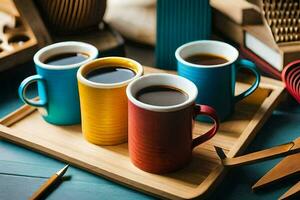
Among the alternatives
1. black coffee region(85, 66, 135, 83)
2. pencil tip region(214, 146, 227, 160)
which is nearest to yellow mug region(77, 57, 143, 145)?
black coffee region(85, 66, 135, 83)

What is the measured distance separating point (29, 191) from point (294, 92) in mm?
338

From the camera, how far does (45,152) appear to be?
26.3 inches

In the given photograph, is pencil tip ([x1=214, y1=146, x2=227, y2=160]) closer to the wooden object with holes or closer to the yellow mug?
the yellow mug

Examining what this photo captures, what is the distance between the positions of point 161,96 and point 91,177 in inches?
4.7

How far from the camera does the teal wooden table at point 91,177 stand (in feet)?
2.00

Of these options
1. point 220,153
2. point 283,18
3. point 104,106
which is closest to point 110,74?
point 104,106

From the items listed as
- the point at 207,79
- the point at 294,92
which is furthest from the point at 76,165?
the point at 294,92

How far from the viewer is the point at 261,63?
80cm

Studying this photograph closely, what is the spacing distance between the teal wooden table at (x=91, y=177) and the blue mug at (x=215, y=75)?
0.18 ft

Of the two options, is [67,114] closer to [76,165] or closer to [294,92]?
[76,165]

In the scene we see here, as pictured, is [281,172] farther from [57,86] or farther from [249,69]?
[57,86]

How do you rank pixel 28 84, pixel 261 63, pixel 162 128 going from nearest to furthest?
pixel 162 128, pixel 28 84, pixel 261 63

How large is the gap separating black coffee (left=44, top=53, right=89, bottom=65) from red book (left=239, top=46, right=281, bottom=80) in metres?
0.24

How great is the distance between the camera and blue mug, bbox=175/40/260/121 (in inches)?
26.5
